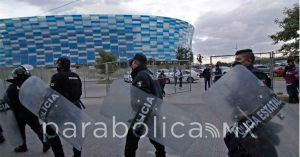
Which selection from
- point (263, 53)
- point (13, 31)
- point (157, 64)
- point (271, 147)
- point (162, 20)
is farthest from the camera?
point (162, 20)

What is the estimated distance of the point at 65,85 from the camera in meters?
4.15

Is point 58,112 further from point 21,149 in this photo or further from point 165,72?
point 165,72

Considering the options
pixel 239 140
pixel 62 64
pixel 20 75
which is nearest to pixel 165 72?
→ pixel 20 75

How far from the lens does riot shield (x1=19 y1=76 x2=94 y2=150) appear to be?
4051 millimetres

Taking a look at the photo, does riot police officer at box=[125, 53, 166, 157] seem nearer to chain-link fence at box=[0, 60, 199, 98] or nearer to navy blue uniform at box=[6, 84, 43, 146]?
navy blue uniform at box=[6, 84, 43, 146]

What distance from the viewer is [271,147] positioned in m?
2.69

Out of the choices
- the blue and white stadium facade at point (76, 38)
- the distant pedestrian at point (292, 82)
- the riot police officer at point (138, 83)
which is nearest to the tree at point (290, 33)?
the distant pedestrian at point (292, 82)

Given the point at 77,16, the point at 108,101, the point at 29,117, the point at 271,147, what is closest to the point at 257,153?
the point at 271,147

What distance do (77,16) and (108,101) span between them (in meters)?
80.3

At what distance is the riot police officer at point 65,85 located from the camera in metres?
4.14

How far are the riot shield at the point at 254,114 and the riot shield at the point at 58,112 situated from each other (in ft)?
6.37

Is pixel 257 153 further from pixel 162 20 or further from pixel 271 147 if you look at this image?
pixel 162 20

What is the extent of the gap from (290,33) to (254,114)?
31.6 ft

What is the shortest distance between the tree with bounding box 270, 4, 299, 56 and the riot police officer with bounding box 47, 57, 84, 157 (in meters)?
9.07
